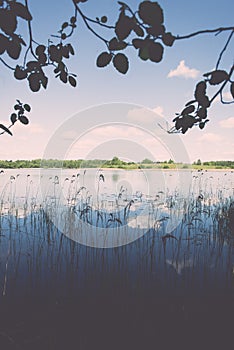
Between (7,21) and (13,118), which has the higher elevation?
(7,21)

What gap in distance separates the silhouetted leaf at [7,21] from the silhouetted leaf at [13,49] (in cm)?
6

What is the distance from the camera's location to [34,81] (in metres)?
1.01

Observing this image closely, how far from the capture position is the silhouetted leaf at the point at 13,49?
2.59ft

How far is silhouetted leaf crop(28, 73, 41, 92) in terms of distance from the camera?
39.5 inches

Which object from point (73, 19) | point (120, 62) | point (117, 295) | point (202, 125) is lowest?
point (117, 295)

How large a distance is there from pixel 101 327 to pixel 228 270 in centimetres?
147

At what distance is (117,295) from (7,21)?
209 centimetres

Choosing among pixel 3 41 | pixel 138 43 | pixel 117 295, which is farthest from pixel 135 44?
pixel 117 295

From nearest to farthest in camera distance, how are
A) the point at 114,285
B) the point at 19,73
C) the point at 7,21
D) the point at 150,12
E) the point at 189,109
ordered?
the point at 150,12
the point at 7,21
the point at 189,109
the point at 19,73
the point at 114,285

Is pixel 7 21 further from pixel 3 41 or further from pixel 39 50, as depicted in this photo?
pixel 39 50

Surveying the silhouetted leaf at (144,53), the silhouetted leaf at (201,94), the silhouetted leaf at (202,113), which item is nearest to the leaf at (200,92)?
Result: the silhouetted leaf at (201,94)

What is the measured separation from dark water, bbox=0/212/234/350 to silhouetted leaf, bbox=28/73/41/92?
5.04 feet

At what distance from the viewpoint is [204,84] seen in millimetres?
811

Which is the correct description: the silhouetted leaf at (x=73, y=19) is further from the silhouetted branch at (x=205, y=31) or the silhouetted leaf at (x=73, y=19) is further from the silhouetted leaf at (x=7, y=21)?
the silhouetted branch at (x=205, y=31)
